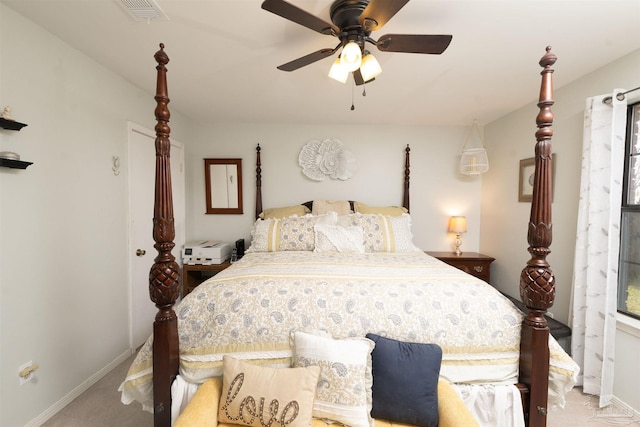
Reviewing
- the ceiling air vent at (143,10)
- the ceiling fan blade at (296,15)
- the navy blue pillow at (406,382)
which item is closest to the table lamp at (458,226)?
the navy blue pillow at (406,382)

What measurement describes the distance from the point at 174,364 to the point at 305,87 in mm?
2249

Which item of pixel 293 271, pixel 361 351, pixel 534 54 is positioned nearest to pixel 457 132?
pixel 534 54

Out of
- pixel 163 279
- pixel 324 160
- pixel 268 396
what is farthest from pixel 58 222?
pixel 324 160

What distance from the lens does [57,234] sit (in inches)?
71.6

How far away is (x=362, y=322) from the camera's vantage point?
1.44 m

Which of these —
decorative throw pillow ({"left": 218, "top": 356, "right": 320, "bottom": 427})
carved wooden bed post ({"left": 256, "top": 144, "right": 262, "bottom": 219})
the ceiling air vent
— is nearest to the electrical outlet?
decorative throw pillow ({"left": 218, "top": 356, "right": 320, "bottom": 427})

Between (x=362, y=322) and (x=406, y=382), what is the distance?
0.32 meters

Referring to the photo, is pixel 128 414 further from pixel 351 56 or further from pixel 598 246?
pixel 598 246

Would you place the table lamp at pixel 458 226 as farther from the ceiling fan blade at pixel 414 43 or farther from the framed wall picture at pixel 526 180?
the ceiling fan blade at pixel 414 43

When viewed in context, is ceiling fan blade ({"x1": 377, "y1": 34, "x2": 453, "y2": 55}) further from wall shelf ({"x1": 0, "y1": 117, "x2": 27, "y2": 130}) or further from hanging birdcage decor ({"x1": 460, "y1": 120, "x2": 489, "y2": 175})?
hanging birdcage decor ({"x1": 460, "y1": 120, "x2": 489, "y2": 175})

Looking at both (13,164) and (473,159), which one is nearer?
(13,164)

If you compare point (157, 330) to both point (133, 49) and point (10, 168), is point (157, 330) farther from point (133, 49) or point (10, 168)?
point (133, 49)

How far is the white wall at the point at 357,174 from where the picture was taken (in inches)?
139

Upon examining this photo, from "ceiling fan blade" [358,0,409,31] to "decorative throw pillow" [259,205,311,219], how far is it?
216cm
